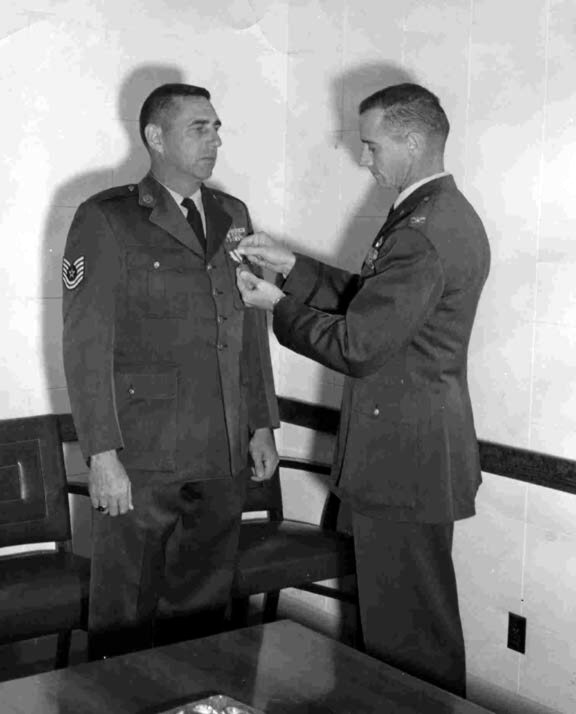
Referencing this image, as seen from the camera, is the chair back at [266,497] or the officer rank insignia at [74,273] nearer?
the officer rank insignia at [74,273]

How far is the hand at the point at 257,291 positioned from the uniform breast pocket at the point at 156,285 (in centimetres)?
21

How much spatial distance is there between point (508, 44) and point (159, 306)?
129cm

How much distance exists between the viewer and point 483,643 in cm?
340

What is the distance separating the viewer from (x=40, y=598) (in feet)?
9.56

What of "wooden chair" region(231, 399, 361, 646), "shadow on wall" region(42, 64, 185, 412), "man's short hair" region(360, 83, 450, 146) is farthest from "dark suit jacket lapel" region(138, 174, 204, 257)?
"wooden chair" region(231, 399, 361, 646)

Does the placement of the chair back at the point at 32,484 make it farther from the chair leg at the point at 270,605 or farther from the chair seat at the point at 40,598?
the chair leg at the point at 270,605

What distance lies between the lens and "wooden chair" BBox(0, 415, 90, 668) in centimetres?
297

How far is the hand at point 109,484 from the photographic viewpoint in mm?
2811

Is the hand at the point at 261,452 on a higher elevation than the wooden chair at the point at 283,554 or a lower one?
higher

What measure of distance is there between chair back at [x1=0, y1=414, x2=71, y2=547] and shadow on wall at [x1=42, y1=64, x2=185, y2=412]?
1.04 ft

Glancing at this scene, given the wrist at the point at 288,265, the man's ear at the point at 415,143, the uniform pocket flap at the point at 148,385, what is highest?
the man's ear at the point at 415,143

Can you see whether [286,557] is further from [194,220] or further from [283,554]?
[194,220]

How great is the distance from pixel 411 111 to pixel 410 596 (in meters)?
1.23

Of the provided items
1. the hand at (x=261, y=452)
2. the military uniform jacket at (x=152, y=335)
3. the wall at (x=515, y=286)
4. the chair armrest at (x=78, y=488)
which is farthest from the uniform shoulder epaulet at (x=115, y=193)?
the wall at (x=515, y=286)
